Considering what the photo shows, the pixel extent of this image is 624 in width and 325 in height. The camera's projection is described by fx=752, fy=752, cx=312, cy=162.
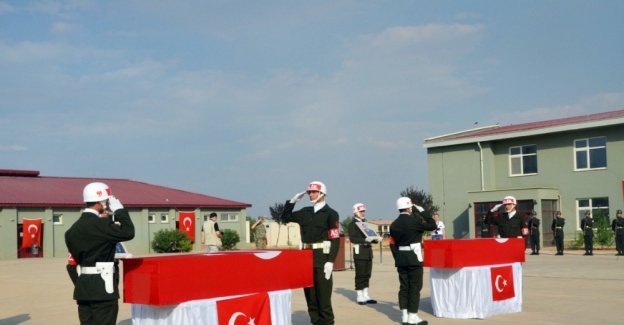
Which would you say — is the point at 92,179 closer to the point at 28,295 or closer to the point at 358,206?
the point at 28,295

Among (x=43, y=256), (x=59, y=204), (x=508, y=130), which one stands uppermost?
(x=508, y=130)

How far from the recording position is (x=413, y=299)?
11398 mm

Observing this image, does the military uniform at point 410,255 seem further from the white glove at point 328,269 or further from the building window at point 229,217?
the building window at point 229,217

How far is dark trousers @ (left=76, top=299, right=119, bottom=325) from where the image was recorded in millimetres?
7906

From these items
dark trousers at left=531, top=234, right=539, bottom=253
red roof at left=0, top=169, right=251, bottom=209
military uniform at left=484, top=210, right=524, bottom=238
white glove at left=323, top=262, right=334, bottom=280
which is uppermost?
red roof at left=0, top=169, right=251, bottom=209

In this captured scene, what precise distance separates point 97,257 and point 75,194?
4113 cm

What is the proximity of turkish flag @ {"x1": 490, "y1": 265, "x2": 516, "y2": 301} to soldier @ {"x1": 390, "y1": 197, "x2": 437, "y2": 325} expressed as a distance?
63.4 inches

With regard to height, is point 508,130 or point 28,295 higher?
point 508,130

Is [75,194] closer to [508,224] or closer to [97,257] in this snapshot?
[508,224]

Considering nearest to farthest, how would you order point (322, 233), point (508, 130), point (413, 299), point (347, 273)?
point (322, 233) < point (413, 299) < point (347, 273) < point (508, 130)

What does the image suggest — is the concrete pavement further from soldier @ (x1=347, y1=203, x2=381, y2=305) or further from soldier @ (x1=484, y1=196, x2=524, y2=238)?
soldier @ (x1=484, y1=196, x2=524, y2=238)

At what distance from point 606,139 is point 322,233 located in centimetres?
3042

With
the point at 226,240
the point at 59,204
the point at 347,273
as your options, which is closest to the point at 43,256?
the point at 59,204

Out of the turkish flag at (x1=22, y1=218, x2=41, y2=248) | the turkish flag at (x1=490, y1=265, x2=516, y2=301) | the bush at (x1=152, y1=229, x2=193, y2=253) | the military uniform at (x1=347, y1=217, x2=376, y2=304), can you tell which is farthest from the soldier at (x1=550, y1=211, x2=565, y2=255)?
the turkish flag at (x1=22, y1=218, x2=41, y2=248)
